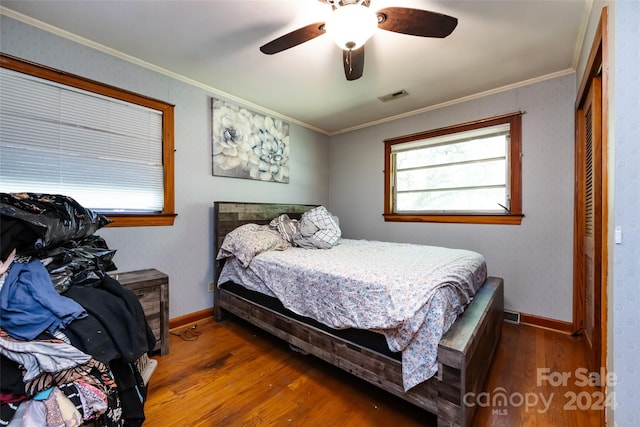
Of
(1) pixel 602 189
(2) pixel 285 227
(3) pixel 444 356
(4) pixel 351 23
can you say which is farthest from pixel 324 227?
(1) pixel 602 189

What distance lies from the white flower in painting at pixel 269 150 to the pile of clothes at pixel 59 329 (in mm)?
2124

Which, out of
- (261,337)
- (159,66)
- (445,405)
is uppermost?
(159,66)

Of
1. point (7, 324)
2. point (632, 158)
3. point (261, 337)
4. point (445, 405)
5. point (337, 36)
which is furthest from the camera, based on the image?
point (261, 337)

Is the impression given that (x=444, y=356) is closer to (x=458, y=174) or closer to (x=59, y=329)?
(x=59, y=329)

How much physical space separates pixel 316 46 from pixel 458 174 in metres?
2.12

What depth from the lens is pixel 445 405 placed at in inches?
50.6

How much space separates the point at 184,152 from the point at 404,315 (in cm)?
247

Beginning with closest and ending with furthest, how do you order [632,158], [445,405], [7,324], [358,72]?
[7,324] → [632,158] → [445,405] → [358,72]

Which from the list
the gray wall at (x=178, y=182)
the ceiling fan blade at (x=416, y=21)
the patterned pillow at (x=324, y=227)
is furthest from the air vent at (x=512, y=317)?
the gray wall at (x=178, y=182)

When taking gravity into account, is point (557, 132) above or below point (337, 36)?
below

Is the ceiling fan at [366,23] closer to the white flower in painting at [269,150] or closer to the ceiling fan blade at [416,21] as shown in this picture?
the ceiling fan blade at [416,21]

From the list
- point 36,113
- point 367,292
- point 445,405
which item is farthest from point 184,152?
point 445,405

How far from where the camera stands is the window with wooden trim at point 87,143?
1.80 m

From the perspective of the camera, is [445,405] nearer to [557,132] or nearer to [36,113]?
[557,132]
